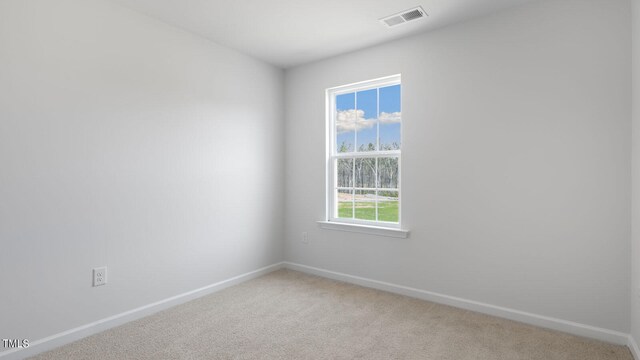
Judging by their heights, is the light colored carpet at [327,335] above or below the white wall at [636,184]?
below

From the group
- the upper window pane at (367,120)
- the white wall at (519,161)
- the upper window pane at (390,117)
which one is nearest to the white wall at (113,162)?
the upper window pane at (367,120)

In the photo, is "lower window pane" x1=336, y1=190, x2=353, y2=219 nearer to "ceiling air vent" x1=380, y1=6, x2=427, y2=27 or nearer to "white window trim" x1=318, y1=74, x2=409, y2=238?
"white window trim" x1=318, y1=74, x2=409, y2=238

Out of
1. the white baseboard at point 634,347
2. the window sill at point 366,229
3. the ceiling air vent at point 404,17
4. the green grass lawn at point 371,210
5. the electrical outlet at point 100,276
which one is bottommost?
the white baseboard at point 634,347

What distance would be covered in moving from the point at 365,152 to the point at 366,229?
79 cm

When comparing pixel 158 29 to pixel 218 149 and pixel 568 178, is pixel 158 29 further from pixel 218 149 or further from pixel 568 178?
pixel 568 178

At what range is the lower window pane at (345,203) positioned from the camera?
3.60 metres

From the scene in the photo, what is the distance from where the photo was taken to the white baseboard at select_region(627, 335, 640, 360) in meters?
2.01

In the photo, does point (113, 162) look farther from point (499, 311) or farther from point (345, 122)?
point (499, 311)

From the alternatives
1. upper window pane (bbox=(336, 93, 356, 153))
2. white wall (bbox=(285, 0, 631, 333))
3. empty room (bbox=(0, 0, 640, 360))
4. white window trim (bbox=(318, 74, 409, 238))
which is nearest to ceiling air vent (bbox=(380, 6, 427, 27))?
empty room (bbox=(0, 0, 640, 360))

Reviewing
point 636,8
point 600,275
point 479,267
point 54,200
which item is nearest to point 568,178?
point 600,275

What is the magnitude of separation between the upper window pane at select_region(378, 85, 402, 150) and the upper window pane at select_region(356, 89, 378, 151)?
7 centimetres

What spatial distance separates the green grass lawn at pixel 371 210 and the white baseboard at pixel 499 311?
2.02 feet

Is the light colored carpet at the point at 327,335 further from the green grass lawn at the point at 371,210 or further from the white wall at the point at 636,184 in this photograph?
the green grass lawn at the point at 371,210

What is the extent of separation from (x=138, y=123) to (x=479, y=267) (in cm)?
295
